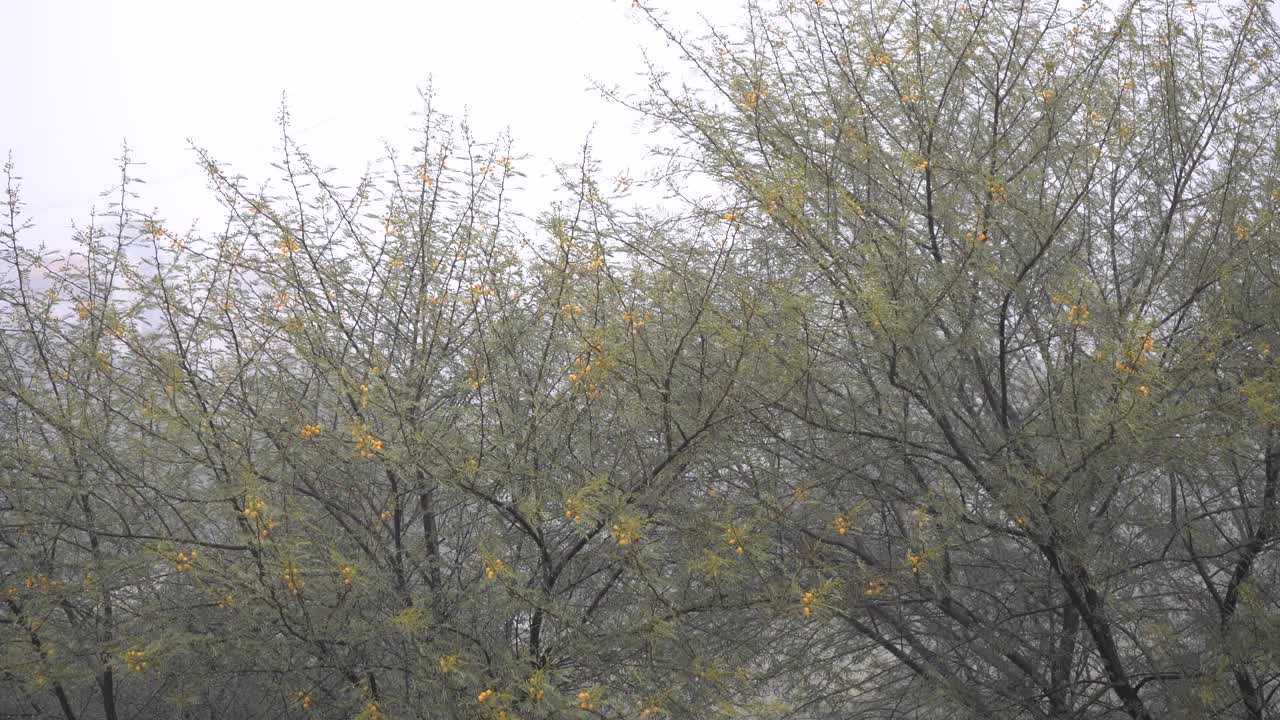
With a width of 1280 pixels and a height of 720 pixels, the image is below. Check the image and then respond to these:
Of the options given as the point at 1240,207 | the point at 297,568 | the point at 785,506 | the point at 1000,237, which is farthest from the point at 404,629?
the point at 1240,207

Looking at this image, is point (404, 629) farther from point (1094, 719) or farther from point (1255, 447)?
point (1255, 447)

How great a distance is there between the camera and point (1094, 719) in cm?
547

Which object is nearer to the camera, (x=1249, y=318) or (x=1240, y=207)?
(x=1249, y=318)

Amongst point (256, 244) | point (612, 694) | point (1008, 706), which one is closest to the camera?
point (612, 694)

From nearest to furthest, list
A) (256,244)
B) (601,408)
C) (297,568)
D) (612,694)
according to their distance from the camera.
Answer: (297,568), (612,694), (601,408), (256,244)

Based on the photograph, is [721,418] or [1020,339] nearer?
[721,418]

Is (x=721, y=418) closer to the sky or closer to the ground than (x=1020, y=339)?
closer to the ground

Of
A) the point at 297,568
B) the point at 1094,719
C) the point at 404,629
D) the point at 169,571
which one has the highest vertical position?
the point at 169,571

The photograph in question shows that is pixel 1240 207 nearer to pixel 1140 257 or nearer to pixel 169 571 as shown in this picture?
pixel 1140 257

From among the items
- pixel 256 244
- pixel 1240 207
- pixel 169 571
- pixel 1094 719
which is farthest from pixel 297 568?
pixel 1240 207

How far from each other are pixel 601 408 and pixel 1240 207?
3.46 meters

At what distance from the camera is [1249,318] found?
201 inches

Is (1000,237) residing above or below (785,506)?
above

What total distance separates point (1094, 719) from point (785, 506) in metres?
2.17
